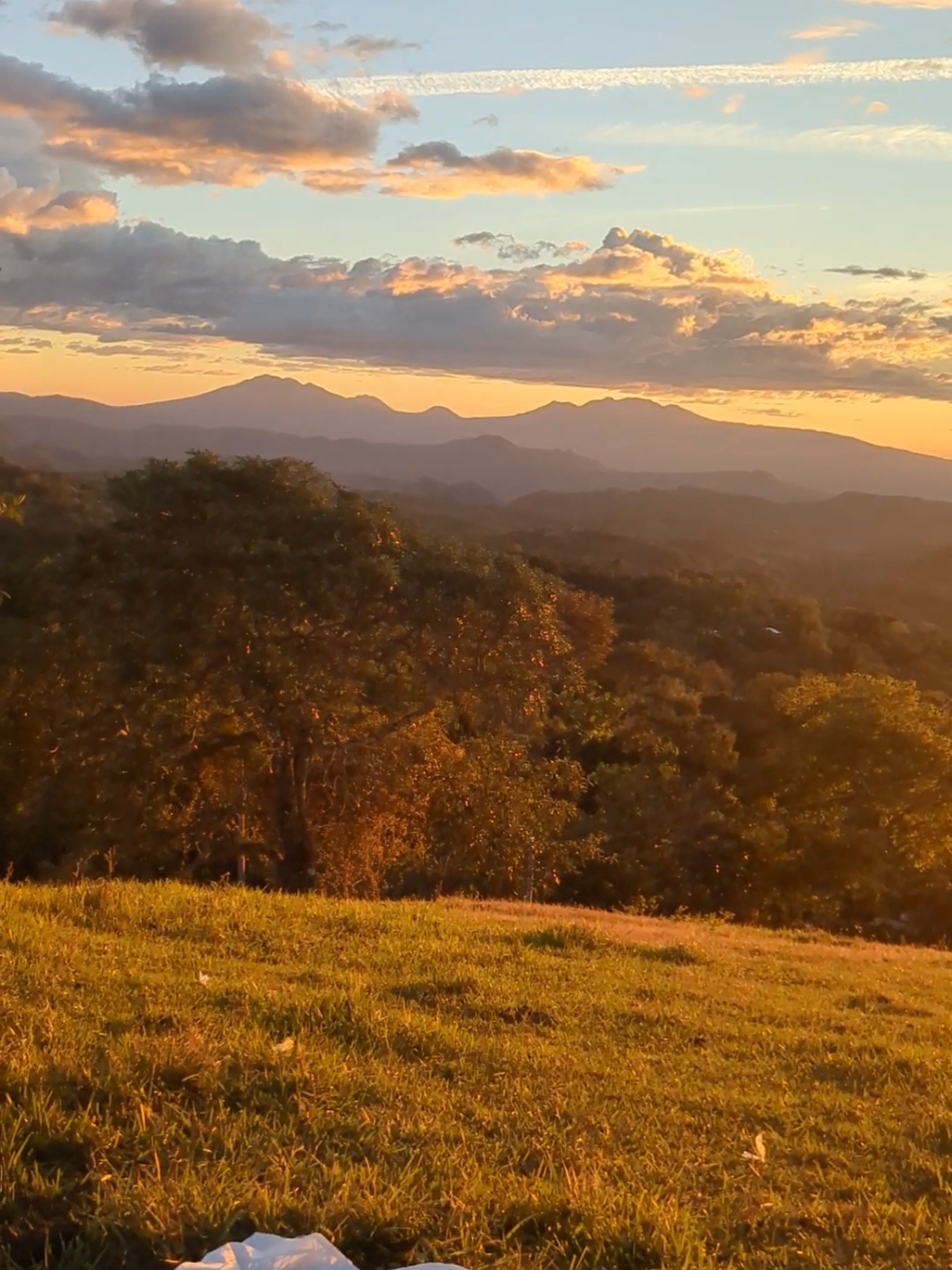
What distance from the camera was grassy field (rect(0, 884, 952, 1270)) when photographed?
151 inches

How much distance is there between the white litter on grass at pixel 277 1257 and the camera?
3.34 m

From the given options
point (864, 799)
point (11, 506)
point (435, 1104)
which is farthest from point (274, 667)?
point (864, 799)

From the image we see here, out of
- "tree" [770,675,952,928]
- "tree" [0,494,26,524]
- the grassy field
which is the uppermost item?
"tree" [0,494,26,524]

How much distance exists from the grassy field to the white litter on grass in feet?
0.90

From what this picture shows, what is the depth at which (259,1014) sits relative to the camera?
6.02 m

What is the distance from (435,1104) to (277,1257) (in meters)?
1.68

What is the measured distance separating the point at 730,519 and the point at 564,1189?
15362 cm

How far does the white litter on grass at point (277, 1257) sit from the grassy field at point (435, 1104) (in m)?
0.27

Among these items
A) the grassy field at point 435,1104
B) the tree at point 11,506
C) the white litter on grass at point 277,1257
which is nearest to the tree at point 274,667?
the grassy field at point 435,1104

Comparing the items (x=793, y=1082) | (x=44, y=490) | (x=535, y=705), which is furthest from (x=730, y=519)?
(x=793, y=1082)

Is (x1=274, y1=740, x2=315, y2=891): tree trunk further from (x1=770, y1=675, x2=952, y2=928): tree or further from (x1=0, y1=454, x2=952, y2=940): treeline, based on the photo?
(x1=770, y1=675, x2=952, y2=928): tree

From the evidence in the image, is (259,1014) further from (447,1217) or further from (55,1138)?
(447,1217)

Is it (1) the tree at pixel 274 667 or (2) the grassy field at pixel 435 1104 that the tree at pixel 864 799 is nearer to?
(1) the tree at pixel 274 667

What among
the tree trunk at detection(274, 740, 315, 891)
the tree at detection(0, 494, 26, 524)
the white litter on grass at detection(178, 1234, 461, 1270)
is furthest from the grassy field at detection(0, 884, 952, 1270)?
the tree trunk at detection(274, 740, 315, 891)
